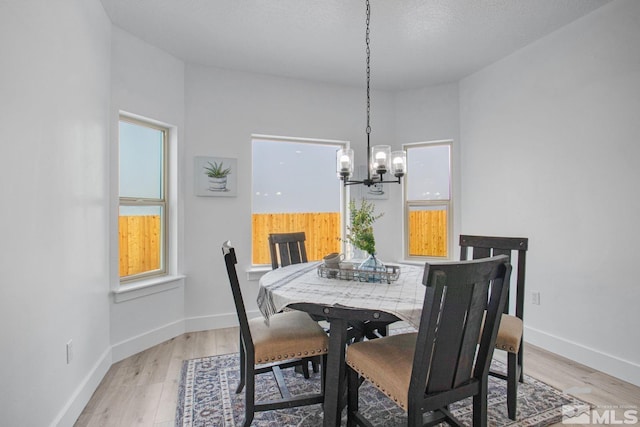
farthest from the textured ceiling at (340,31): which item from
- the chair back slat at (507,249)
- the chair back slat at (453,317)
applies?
the chair back slat at (453,317)

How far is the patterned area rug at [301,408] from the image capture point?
1.93 m

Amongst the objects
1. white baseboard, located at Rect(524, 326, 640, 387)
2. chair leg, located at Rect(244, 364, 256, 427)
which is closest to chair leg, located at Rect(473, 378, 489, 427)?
chair leg, located at Rect(244, 364, 256, 427)

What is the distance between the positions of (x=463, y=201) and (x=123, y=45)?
373cm

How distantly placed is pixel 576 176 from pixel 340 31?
2306 millimetres

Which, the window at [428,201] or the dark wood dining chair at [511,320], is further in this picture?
the window at [428,201]

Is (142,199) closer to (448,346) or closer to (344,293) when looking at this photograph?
(344,293)

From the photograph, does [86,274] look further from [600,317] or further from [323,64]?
[600,317]

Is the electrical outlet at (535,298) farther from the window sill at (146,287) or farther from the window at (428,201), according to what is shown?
the window sill at (146,287)

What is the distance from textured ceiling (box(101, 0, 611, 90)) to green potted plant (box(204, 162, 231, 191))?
1057 millimetres

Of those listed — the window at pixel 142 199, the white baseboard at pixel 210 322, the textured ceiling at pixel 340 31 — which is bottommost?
the white baseboard at pixel 210 322

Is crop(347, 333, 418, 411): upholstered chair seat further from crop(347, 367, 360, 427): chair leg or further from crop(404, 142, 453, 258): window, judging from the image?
crop(404, 142, 453, 258): window

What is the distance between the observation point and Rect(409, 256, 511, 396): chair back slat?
124cm

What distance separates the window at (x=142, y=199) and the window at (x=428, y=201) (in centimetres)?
279

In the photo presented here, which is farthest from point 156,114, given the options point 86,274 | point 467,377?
point 467,377
